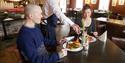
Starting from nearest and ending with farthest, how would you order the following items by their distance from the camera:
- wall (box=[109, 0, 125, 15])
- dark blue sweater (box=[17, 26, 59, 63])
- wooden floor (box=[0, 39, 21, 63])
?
dark blue sweater (box=[17, 26, 59, 63]) < wooden floor (box=[0, 39, 21, 63]) < wall (box=[109, 0, 125, 15])

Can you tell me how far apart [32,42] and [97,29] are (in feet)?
7.78

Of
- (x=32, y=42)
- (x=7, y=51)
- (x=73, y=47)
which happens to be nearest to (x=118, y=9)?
(x=7, y=51)

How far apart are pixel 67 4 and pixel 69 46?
17.9 feet

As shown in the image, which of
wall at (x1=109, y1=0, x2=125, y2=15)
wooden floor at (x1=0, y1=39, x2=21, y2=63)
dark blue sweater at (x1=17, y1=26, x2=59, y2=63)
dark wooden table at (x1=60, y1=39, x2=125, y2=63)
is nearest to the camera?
dark blue sweater at (x1=17, y1=26, x2=59, y2=63)

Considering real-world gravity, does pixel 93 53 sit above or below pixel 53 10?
below

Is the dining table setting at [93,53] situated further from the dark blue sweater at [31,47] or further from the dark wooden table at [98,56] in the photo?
the dark blue sweater at [31,47]

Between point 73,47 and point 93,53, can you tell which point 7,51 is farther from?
point 93,53

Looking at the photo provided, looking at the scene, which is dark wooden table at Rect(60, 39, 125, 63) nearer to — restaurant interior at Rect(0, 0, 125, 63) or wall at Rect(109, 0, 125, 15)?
restaurant interior at Rect(0, 0, 125, 63)

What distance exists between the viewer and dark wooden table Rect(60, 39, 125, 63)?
1686 mm

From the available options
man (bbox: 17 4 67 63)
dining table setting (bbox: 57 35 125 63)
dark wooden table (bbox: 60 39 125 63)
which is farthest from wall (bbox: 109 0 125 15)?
man (bbox: 17 4 67 63)

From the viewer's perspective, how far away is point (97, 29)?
12.4 ft

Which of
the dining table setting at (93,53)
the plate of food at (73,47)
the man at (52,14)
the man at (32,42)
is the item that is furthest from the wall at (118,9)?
the man at (32,42)

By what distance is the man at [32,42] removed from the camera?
1557 millimetres

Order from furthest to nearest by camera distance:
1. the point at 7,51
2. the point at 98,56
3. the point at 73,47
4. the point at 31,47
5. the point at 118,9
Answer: the point at 118,9, the point at 7,51, the point at 73,47, the point at 98,56, the point at 31,47
